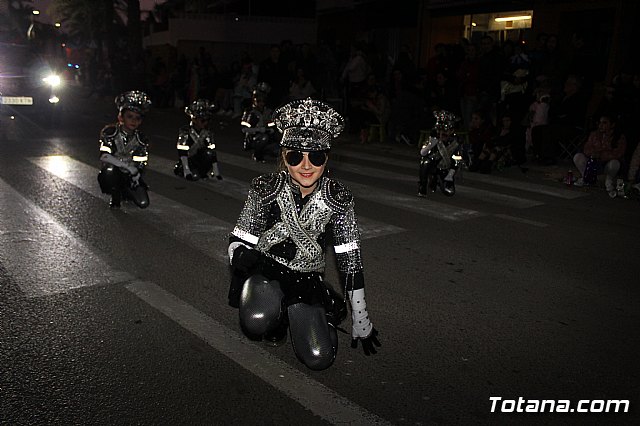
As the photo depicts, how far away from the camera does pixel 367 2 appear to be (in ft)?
78.0

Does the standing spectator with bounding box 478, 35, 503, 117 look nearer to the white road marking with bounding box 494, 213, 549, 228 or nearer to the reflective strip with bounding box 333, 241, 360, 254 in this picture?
the white road marking with bounding box 494, 213, 549, 228

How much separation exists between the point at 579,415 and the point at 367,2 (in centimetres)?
2211

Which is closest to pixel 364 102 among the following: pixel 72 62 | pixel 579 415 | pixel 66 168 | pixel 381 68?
pixel 381 68

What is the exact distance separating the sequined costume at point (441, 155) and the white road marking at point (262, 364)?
5223 millimetres

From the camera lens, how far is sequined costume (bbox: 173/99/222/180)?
33.7 feet

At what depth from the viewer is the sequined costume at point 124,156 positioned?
26.3 feet

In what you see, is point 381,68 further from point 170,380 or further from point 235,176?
point 170,380

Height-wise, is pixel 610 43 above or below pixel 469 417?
above

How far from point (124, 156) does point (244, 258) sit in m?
4.93

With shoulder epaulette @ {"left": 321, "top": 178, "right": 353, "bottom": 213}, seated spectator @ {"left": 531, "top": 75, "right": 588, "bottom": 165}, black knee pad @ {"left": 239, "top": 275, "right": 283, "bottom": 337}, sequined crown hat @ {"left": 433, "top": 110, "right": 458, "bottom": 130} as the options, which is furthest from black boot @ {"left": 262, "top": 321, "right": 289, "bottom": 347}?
seated spectator @ {"left": 531, "top": 75, "right": 588, "bottom": 165}

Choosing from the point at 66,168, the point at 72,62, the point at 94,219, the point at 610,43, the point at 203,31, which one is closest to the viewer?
the point at 94,219

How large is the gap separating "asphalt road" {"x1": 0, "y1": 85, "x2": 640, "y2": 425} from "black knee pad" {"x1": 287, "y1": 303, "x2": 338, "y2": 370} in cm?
18

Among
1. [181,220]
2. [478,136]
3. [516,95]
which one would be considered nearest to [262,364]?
[181,220]

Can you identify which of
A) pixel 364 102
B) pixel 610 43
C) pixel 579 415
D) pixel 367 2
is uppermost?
pixel 367 2
